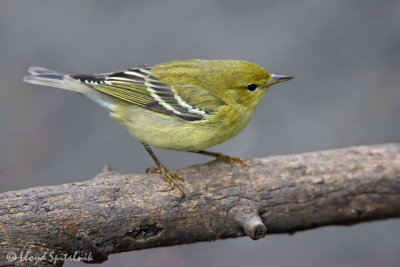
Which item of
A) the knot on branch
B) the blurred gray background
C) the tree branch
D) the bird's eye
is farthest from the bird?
the blurred gray background

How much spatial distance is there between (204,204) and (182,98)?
1180 millimetres

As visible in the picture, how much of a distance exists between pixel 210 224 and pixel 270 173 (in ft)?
2.96

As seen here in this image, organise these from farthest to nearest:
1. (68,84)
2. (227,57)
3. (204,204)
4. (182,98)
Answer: (227,57) < (68,84) < (182,98) < (204,204)

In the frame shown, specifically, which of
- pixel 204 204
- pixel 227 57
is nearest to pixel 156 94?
pixel 204 204

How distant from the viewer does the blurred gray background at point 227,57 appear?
685 centimetres

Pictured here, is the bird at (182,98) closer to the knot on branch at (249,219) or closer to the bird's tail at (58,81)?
the bird's tail at (58,81)

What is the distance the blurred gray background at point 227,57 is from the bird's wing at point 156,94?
7.17 ft

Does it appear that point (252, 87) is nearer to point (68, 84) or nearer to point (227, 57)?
point (68, 84)

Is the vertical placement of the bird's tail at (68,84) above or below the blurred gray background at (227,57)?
below

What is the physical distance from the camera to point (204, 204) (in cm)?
452

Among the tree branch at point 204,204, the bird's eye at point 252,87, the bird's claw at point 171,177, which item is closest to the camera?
the tree branch at point 204,204

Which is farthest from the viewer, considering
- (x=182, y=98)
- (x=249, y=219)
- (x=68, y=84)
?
(x=68, y=84)

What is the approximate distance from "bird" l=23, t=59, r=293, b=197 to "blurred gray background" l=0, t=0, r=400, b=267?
2.09m

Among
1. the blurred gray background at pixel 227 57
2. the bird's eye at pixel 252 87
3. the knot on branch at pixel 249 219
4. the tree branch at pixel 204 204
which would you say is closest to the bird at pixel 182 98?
the bird's eye at pixel 252 87
